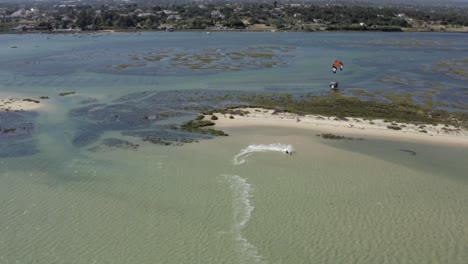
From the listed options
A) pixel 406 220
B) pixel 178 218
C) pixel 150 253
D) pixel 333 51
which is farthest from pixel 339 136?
pixel 333 51

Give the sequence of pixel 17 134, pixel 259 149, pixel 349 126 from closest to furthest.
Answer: pixel 259 149 → pixel 17 134 → pixel 349 126

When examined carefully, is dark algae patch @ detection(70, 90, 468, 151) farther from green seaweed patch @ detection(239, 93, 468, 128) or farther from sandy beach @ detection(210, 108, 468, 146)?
sandy beach @ detection(210, 108, 468, 146)

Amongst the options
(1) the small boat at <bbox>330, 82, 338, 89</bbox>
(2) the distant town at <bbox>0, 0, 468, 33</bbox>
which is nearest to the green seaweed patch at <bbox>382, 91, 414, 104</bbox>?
(1) the small boat at <bbox>330, 82, 338, 89</bbox>

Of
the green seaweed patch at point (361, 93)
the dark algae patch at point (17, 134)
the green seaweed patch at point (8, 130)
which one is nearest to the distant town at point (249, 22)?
the green seaweed patch at point (361, 93)

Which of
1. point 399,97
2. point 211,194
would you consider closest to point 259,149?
point 211,194

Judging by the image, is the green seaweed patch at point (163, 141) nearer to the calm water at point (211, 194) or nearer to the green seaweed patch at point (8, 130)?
the calm water at point (211, 194)

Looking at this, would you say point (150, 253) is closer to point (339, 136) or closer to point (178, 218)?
point (178, 218)

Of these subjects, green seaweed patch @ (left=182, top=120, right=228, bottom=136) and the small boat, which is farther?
the small boat

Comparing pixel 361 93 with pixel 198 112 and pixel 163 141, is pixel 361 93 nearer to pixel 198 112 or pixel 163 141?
pixel 198 112
